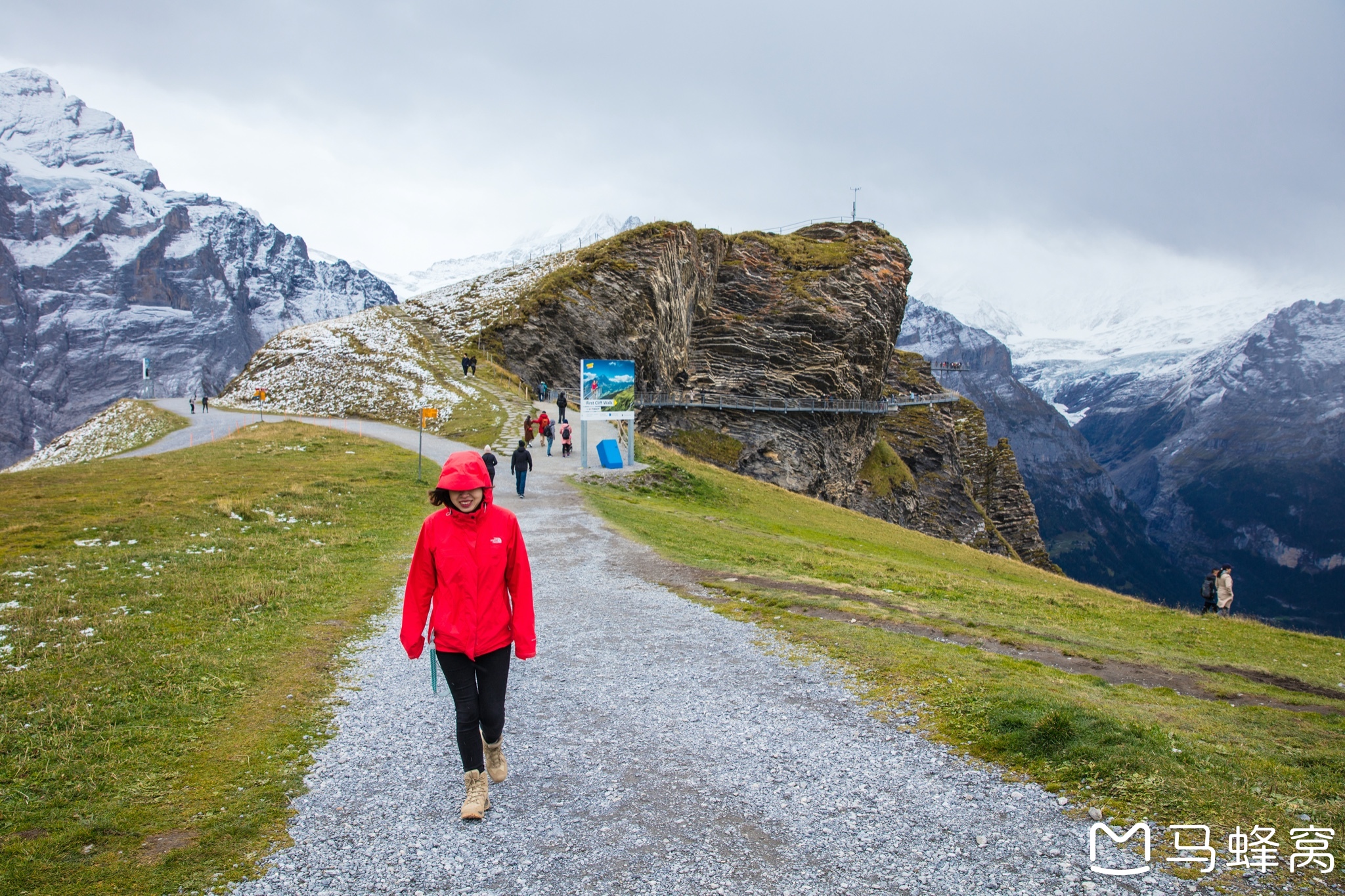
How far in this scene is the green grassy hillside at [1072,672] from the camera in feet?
20.4

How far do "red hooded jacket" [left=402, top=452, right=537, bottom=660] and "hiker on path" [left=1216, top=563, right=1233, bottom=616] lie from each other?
27.1 m

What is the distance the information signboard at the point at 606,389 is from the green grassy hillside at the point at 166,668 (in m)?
11.9

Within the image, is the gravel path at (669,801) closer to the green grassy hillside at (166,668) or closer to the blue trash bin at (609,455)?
the green grassy hillside at (166,668)

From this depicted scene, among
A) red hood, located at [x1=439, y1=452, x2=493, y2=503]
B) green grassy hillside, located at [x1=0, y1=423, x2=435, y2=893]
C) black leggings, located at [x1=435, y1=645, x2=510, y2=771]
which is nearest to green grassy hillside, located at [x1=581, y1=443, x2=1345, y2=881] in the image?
black leggings, located at [x1=435, y1=645, x2=510, y2=771]

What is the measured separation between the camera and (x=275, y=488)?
23.9m

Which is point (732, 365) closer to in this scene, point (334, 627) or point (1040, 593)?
point (1040, 593)

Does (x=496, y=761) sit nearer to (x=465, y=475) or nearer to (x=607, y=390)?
(x=465, y=475)

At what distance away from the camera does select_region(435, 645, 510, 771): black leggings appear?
616 centimetres

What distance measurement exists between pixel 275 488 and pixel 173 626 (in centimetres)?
1408

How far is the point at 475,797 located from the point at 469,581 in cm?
183

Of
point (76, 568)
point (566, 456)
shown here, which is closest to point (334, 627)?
point (76, 568)

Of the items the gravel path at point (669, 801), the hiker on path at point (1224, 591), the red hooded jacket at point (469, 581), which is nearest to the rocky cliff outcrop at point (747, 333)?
the hiker on path at point (1224, 591)

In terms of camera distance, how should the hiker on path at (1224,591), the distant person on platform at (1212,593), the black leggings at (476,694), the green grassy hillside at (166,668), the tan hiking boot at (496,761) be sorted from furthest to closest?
1. the distant person on platform at (1212,593)
2. the hiker on path at (1224,591)
3. the tan hiking boot at (496,761)
4. the black leggings at (476,694)
5. the green grassy hillside at (166,668)

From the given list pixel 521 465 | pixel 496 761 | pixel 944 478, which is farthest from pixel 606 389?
pixel 944 478
